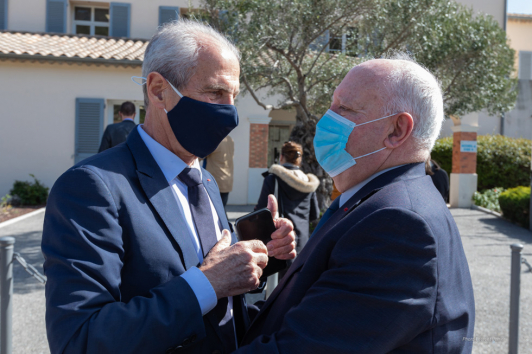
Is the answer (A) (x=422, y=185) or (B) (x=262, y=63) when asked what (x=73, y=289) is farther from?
(B) (x=262, y=63)

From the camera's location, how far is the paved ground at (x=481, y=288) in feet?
14.2

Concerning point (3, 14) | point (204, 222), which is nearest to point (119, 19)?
point (3, 14)

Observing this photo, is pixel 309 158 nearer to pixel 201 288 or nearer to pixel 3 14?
pixel 201 288

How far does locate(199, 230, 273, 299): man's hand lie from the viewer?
1483mm

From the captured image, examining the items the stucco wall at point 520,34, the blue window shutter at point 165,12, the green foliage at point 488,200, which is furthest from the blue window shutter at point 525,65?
the blue window shutter at point 165,12

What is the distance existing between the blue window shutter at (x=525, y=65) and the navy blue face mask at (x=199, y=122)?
23.4 meters

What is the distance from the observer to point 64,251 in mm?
1319

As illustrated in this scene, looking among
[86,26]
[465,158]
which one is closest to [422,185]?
[465,158]

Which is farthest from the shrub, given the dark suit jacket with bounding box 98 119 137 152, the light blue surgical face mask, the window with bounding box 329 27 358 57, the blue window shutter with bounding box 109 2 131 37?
the light blue surgical face mask

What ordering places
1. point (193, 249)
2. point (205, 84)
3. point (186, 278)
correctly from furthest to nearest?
point (205, 84), point (193, 249), point (186, 278)

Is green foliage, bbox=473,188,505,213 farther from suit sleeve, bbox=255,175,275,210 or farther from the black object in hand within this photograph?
the black object in hand

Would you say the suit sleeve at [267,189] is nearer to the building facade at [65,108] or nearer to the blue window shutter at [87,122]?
the building facade at [65,108]

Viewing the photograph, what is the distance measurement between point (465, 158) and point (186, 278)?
1364 centimetres

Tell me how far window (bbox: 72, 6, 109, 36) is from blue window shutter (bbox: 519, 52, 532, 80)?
1869 cm
